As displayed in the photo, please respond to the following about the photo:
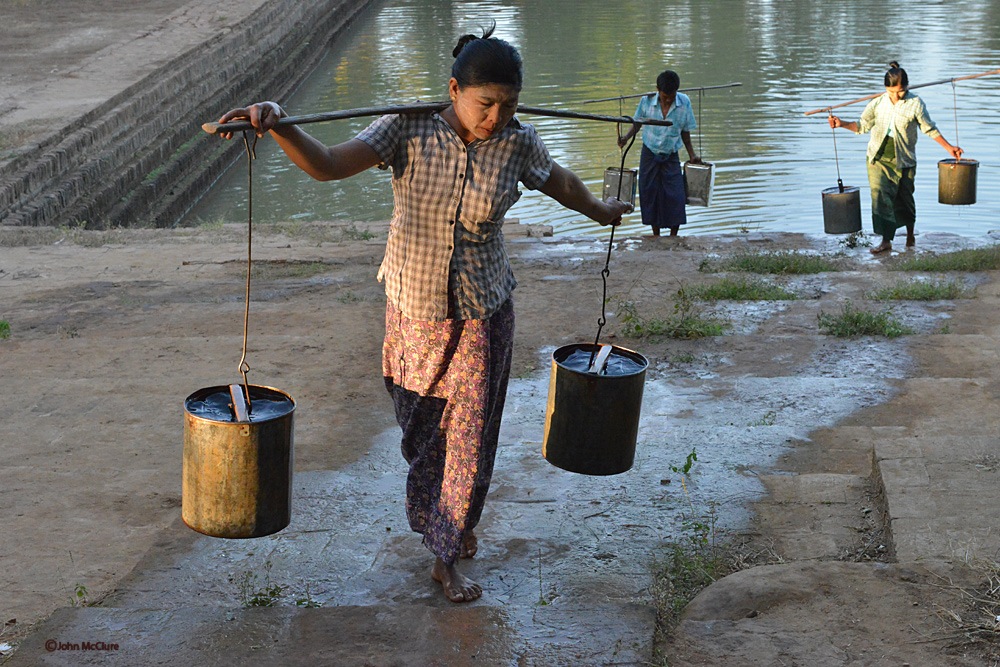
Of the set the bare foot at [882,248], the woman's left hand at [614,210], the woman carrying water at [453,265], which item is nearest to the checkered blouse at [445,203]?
the woman carrying water at [453,265]

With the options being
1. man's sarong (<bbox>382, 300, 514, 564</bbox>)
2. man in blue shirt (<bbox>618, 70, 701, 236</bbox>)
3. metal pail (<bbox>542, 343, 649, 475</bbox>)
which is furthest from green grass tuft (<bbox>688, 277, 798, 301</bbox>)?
man's sarong (<bbox>382, 300, 514, 564</bbox>)

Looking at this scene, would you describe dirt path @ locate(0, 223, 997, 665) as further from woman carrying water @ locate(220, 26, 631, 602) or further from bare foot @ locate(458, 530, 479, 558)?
woman carrying water @ locate(220, 26, 631, 602)

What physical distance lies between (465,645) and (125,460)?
2.21 metres

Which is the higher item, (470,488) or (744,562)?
(470,488)

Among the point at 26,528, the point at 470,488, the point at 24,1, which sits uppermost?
the point at 24,1

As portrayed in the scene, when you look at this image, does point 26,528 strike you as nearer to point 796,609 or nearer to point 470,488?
point 470,488

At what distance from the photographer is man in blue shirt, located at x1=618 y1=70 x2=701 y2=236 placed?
908 cm

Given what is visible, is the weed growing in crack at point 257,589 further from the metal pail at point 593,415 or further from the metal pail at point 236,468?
the metal pail at point 593,415

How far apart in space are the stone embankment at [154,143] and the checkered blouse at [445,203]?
8092 millimetres

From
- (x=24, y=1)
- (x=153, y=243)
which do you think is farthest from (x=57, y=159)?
(x=24, y=1)

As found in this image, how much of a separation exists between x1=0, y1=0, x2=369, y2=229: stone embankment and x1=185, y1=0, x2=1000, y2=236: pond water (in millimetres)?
538

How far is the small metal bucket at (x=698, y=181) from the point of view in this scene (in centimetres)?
965

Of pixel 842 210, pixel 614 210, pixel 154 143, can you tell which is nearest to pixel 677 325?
pixel 614 210

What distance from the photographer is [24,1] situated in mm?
22047
